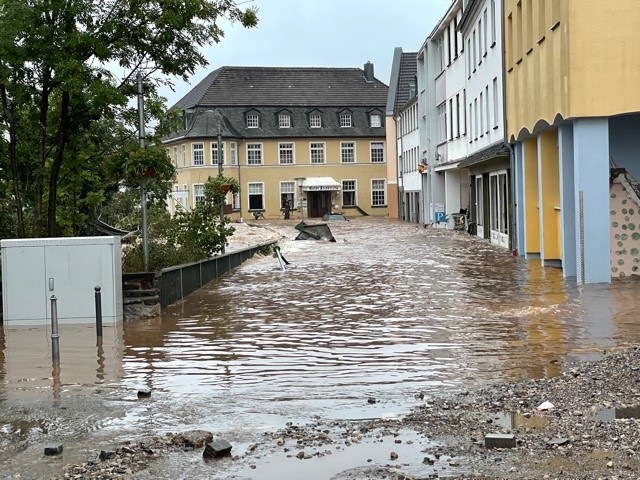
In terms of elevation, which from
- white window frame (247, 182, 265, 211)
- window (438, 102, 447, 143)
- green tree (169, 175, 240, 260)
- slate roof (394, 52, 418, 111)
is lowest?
green tree (169, 175, 240, 260)

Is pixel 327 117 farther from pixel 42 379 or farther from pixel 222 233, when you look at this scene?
pixel 42 379

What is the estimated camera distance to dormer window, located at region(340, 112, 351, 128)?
9436 cm

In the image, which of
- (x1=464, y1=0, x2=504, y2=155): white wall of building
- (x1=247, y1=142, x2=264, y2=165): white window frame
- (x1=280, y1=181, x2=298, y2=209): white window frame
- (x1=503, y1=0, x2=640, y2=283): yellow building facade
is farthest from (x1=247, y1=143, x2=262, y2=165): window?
(x1=503, y1=0, x2=640, y2=283): yellow building facade

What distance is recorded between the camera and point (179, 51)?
2081 cm

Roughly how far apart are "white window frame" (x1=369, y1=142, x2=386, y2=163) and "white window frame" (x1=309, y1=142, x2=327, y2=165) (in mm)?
4288

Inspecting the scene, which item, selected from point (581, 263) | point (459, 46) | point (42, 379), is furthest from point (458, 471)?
point (459, 46)

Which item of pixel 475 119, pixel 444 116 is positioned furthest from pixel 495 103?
pixel 444 116

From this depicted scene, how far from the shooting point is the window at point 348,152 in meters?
93.7

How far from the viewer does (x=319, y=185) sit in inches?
3501

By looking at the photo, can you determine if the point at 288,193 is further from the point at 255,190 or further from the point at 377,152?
the point at 377,152

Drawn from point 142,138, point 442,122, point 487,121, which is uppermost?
point 442,122

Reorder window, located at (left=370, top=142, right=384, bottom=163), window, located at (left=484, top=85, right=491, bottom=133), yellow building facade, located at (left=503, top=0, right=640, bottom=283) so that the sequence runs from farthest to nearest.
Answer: window, located at (left=370, top=142, right=384, bottom=163), window, located at (left=484, top=85, right=491, bottom=133), yellow building facade, located at (left=503, top=0, right=640, bottom=283)

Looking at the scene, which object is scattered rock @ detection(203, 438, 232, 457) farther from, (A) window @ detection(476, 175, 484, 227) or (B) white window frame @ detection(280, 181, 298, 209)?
(B) white window frame @ detection(280, 181, 298, 209)

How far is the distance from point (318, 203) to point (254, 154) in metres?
6.97
